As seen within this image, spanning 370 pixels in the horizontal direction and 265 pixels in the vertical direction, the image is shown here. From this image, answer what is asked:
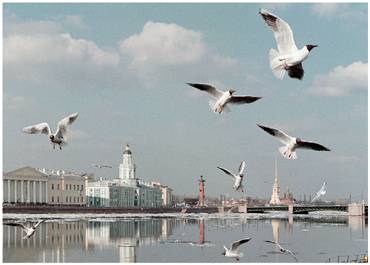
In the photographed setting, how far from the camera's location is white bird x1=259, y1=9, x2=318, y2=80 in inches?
124

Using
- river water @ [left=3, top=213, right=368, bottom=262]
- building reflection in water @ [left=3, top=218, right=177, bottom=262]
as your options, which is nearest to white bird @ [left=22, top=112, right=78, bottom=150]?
river water @ [left=3, top=213, right=368, bottom=262]

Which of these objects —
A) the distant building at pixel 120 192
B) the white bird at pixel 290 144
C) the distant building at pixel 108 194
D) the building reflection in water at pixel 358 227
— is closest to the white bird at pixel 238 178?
the white bird at pixel 290 144

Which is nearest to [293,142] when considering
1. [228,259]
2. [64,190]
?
[228,259]

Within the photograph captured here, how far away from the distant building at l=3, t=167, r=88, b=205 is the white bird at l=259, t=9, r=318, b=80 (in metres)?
17.5

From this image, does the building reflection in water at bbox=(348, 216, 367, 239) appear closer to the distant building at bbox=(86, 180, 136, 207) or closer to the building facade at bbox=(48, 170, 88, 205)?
the distant building at bbox=(86, 180, 136, 207)

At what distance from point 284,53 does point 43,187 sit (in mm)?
19227

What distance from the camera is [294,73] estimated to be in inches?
125

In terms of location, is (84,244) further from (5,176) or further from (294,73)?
(5,176)

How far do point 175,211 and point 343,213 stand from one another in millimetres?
5591

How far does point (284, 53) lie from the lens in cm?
324

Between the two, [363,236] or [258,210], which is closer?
[363,236]

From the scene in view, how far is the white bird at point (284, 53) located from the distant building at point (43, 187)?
17478mm

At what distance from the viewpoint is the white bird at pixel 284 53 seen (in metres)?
3.14

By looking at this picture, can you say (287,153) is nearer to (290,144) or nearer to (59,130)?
(290,144)
